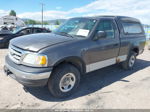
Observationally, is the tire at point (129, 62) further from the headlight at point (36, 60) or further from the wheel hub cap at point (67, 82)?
the headlight at point (36, 60)

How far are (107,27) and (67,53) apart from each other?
184cm

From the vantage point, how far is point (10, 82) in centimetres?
409

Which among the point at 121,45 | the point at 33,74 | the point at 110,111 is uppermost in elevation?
the point at 121,45

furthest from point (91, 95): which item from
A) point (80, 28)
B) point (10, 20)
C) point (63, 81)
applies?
point (10, 20)

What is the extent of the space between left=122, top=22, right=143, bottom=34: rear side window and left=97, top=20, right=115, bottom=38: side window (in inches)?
29.9

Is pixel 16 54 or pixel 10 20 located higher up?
pixel 10 20

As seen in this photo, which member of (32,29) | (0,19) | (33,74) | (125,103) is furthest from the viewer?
(0,19)

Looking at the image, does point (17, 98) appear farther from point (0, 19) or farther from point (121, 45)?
point (0, 19)

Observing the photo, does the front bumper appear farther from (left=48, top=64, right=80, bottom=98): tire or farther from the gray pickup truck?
(left=48, top=64, right=80, bottom=98): tire

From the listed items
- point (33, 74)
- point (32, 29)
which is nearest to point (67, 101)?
point (33, 74)

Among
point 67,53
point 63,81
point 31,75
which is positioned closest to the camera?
point 31,75

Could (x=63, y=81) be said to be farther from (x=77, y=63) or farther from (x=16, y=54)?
(x=16, y=54)

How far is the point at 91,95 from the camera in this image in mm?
3588

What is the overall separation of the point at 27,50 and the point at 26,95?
3.96ft
